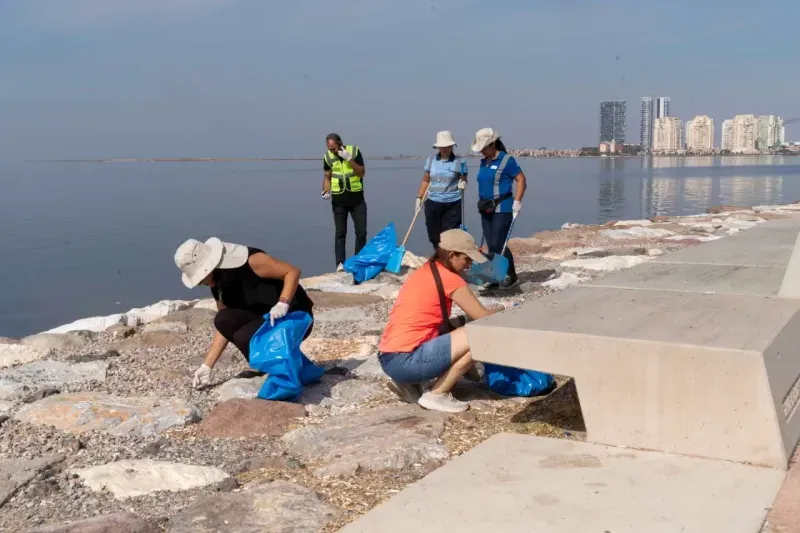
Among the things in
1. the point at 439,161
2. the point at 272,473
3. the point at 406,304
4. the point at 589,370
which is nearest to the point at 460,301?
the point at 406,304

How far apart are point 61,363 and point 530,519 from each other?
4407mm

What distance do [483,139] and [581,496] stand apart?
523cm

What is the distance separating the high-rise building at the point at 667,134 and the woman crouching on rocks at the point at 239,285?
151 meters

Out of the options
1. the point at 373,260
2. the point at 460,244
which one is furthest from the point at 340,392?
the point at 373,260

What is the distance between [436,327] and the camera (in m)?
4.62

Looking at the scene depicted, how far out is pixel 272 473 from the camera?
386 cm

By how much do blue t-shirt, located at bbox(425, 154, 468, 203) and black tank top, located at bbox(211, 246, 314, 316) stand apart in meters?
3.76

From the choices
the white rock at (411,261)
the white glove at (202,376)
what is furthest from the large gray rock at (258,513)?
the white rock at (411,261)

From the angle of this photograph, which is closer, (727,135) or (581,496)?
(581,496)

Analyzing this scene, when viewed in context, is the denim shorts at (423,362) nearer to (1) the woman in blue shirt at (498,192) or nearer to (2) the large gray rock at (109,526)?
(2) the large gray rock at (109,526)

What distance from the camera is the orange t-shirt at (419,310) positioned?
14.8 feet

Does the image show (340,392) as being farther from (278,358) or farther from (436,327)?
(436,327)

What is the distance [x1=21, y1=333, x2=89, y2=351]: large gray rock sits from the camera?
23.5 feet

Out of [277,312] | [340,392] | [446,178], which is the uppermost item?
[446,178]
